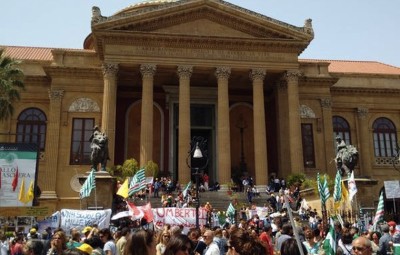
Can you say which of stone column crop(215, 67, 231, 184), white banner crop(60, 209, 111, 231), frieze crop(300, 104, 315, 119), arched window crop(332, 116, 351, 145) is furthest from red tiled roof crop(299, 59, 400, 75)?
white banner crop(60, 209, 111, 231)

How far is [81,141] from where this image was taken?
33.7 meters

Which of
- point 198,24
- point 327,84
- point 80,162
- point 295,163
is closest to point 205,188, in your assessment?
point 295,163

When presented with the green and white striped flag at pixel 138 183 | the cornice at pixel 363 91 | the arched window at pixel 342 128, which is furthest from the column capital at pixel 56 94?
the arched window at pixel 342 128

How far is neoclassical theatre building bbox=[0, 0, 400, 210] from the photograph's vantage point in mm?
31312

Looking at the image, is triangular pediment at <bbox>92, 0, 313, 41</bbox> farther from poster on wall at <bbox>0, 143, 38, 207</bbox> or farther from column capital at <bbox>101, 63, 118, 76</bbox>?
poster on wall at <bbox>0, 143, 38, 207</bbox>

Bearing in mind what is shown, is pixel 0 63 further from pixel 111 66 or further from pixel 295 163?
pixel 295 163

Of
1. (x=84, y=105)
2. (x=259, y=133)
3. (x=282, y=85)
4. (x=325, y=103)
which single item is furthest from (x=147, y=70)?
(x=325, y=103)

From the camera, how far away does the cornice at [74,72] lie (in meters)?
33.9

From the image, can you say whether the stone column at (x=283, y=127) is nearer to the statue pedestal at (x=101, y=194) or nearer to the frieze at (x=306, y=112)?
the frieze at (x=306, y=112)

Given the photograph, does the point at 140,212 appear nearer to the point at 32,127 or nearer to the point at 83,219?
the point at 83,219

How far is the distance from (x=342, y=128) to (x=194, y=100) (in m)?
13.5

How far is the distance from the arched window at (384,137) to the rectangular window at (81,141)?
24.7 m

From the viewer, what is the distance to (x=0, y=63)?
29.5 meters

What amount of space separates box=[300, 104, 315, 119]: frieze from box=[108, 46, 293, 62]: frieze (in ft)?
17.0
